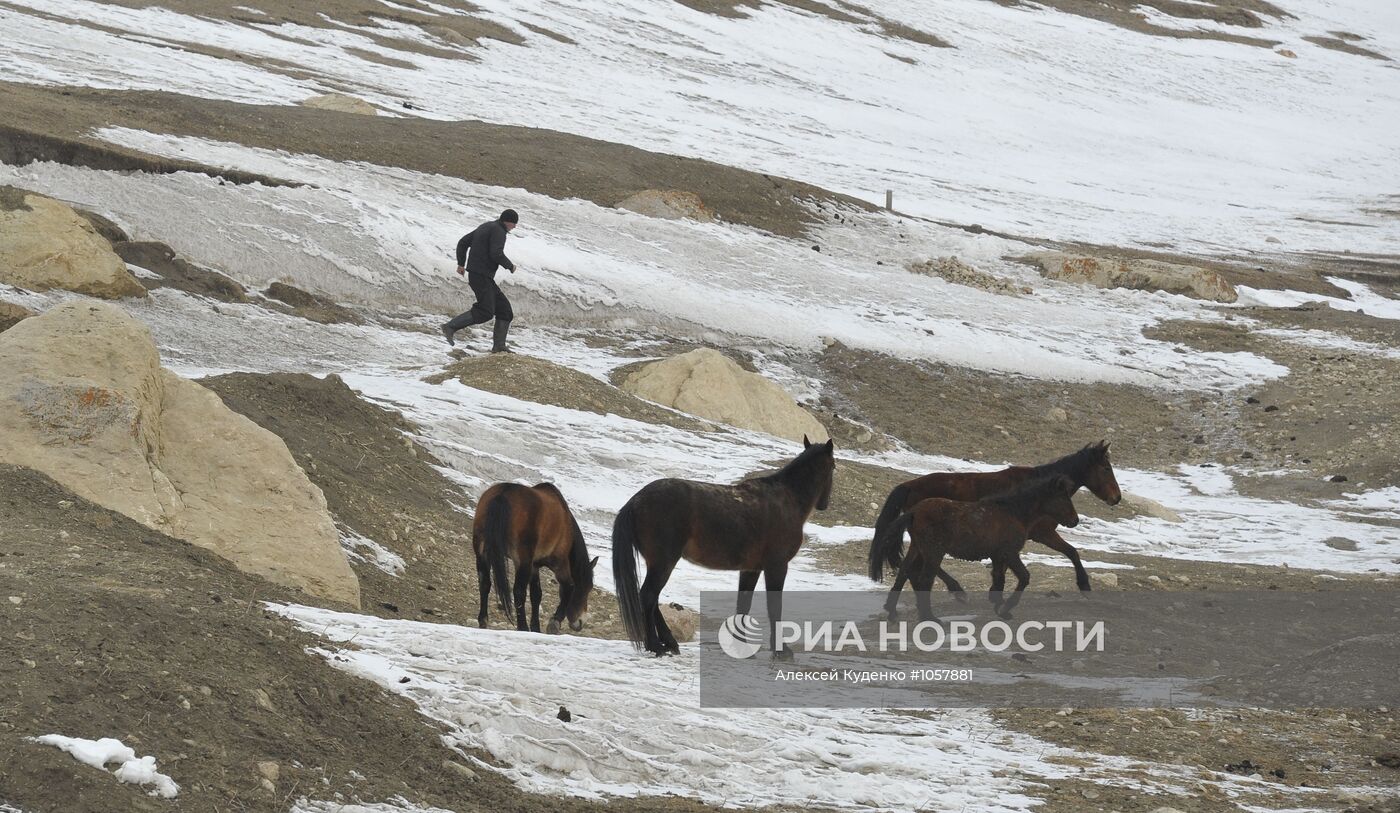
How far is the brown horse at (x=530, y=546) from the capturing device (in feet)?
31.9

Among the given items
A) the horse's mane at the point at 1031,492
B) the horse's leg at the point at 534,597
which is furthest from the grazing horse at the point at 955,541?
the horse's leg at the point at 534,597

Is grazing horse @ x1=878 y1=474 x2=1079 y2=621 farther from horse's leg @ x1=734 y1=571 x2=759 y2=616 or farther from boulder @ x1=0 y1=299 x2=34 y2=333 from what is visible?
boulder @ x1=0 y1=299 x2=34 y2=333

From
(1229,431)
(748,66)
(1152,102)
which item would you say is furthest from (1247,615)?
(1152,102)

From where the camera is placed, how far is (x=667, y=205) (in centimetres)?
3156

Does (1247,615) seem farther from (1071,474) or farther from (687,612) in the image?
(687,612)

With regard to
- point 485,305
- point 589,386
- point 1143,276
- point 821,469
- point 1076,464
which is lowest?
point 589,386

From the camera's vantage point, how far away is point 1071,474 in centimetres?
1218

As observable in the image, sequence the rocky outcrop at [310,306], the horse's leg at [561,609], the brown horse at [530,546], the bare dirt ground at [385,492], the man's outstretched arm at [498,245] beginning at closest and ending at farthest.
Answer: the brown horse at [530,546], the horse's leg at [561,609], the bare dirt ground at [385,492], the man's outstretched arm at [498,245], the rocky outcrop at [310,306]

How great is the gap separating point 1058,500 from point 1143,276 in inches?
938

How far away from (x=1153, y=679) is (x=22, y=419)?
7.91 meters

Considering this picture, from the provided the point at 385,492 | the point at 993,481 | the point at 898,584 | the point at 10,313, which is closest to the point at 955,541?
the point at 898,584

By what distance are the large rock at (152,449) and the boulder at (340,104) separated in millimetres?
26797

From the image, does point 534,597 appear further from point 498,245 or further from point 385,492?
point 498,245

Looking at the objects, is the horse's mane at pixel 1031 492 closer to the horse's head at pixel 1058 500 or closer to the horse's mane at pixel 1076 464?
the horse's head at pixel 1058 500
